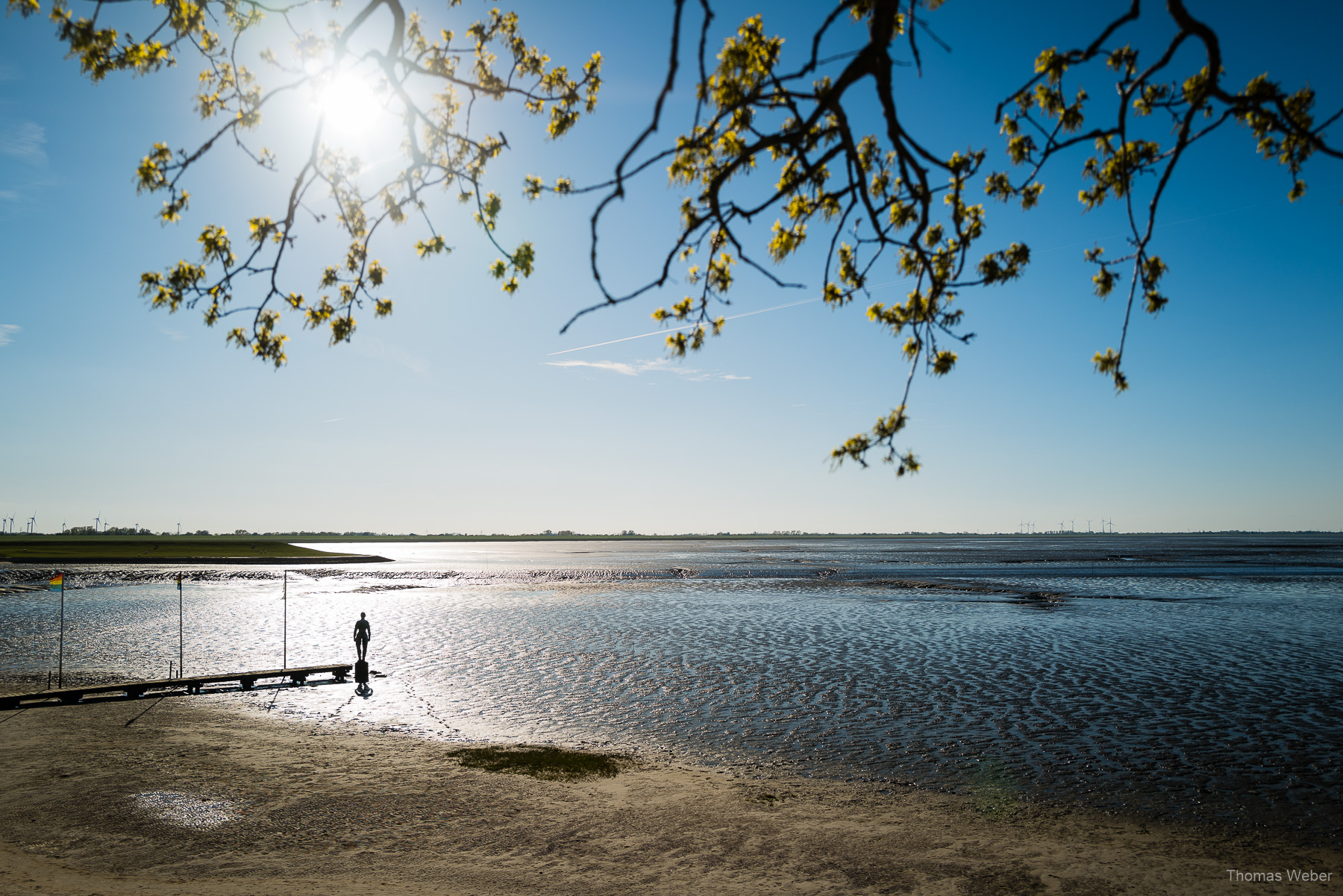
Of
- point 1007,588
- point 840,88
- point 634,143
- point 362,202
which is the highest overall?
point 362,202

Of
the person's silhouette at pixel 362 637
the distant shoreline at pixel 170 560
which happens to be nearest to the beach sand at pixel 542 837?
the person's silhouette at pixel 362 637

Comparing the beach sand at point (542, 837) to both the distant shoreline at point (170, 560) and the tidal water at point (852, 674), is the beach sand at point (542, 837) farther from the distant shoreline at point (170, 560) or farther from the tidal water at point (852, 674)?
the distant shoreline at point (170, 560)

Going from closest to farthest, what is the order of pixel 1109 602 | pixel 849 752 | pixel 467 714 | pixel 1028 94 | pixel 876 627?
pixel 1028 94 → pixel 849 752 → pixel 467 714 → pixel 876 627 → pixel 1109 602

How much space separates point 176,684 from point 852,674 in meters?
21.5

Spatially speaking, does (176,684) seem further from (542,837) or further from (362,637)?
(542,837)

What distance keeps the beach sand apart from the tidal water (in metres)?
1.60

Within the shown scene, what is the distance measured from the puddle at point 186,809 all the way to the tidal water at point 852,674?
544 cm

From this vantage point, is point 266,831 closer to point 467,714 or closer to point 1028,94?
point 467,714

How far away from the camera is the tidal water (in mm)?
15297

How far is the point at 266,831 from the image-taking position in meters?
11.6

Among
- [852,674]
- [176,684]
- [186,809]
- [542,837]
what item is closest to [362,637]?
[176,684]

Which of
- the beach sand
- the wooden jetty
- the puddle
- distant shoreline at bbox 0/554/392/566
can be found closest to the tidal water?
the wooden jetty

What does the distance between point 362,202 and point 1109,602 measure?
52.8 m

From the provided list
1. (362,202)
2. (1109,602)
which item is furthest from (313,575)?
(362,202)
